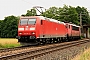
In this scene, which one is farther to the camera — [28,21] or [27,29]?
[28,21]

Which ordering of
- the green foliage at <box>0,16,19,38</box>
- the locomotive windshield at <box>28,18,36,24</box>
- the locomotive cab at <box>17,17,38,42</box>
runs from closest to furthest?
the locomotive cab at <box>17,17,38,42</box> → the locomotive windshield at <box>28,18,36,24</box> → the green foliage at <box>0,16,19,38</box>

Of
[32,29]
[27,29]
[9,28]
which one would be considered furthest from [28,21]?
[9,28]

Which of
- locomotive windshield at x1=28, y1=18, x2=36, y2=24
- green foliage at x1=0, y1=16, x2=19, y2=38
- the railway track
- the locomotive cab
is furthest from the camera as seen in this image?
green foliage at x1=0, y1=16, x2=19, y2=38

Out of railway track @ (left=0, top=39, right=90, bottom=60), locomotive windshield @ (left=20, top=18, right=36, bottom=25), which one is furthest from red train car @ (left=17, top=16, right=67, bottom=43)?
railway track @ (left=0, top=39, right=90, bottom=60)

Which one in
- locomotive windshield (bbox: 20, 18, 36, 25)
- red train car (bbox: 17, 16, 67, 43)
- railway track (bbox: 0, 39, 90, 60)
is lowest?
railway track (bbox: 0, 39, 90, 60)

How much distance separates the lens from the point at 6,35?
105875 millimetres

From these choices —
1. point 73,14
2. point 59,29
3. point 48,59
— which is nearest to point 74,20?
point 73,14

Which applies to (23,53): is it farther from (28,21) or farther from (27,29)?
(28,21)

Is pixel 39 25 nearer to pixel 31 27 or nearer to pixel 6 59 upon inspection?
pixel 31 27

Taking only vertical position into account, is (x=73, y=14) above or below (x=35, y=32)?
above

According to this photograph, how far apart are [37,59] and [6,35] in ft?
307

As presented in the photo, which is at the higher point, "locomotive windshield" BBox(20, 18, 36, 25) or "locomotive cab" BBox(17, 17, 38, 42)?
"locomotive windshield" BBox(20, 18, 36, 25)

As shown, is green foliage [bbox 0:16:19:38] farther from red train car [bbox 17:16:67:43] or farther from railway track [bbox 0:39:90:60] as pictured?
railway track [bbox 0:39:90:60]

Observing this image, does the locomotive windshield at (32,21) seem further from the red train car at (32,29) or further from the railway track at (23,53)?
the railway track at (23,53)
